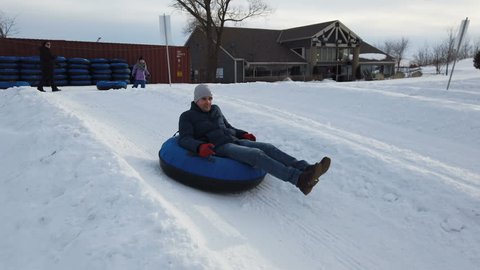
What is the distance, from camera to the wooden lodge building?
112 feet

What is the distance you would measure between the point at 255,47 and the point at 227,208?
33.0 m

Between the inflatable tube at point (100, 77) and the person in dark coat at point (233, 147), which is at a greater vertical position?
the inflatable tube at point (100, 77)

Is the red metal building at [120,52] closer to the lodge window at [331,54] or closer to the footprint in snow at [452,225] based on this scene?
the footprint in snow at [452,225]

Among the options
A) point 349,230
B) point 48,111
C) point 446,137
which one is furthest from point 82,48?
point 349,230

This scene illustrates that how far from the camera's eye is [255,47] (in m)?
35.8

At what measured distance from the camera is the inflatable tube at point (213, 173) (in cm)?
432

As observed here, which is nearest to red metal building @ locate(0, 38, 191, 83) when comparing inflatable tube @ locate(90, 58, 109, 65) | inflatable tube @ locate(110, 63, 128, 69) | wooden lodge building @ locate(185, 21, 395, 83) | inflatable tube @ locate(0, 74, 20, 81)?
inflatable tube @ locate(90, 58, 109, 65)

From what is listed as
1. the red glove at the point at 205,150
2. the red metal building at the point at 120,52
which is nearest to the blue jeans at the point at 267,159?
the red glove at the point at 205,150

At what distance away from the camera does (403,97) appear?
34.2 feet

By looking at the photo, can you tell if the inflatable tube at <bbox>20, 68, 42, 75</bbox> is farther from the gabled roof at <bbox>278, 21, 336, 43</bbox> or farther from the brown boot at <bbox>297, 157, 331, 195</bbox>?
the gabled roof at <bbox>278, 21, 336, 43</bbox>

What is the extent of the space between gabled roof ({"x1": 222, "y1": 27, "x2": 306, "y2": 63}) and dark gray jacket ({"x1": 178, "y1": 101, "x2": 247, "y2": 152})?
29675 millimetres

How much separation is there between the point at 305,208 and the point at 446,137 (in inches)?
192

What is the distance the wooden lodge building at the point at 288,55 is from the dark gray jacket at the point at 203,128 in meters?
28.8

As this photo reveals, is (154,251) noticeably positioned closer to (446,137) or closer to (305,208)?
(305,208)
